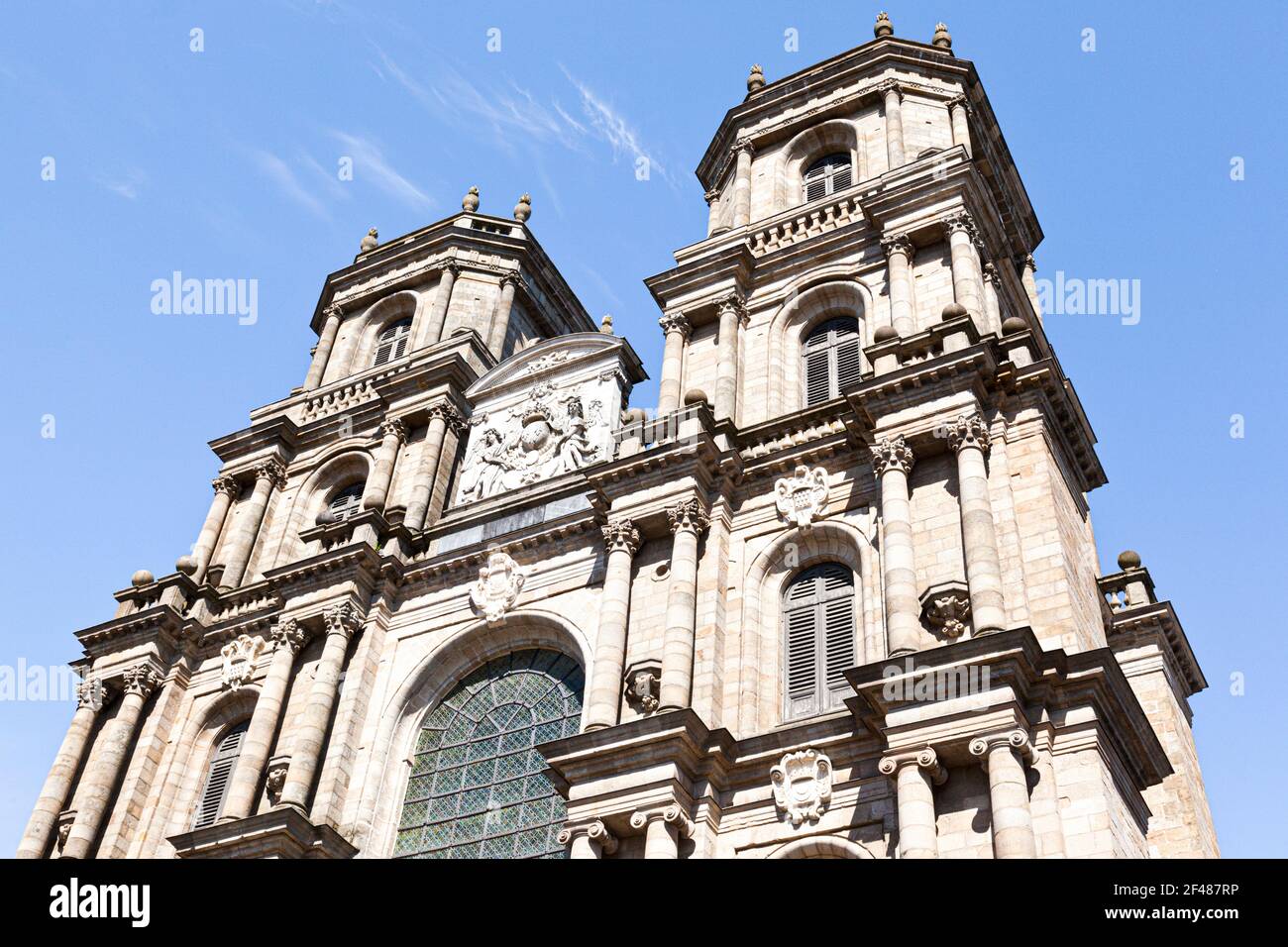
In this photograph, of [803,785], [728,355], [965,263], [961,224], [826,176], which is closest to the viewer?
[803,785]

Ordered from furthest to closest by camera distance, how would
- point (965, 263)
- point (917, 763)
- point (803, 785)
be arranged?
point (965, 263) → point (803, 785) → point (917, 763)

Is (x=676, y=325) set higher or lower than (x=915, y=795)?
higher

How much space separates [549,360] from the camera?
3322 cm

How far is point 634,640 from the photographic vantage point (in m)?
25.0

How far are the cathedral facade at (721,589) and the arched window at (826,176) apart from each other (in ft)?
0.29

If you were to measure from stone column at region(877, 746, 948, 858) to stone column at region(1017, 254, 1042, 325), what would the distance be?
18.0 m

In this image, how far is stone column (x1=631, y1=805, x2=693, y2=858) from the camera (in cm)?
2100

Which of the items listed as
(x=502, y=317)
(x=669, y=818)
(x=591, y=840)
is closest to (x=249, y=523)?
(x=502, y=317)

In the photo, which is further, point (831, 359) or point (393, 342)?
point (393, 342)

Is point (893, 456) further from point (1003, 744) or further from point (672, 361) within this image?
point (672, 361)

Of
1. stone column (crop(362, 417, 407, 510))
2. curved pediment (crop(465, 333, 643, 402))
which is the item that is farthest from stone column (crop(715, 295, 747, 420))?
stone column (crop(362, 417, 407, 510))

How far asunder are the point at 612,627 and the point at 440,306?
16.2 metres
